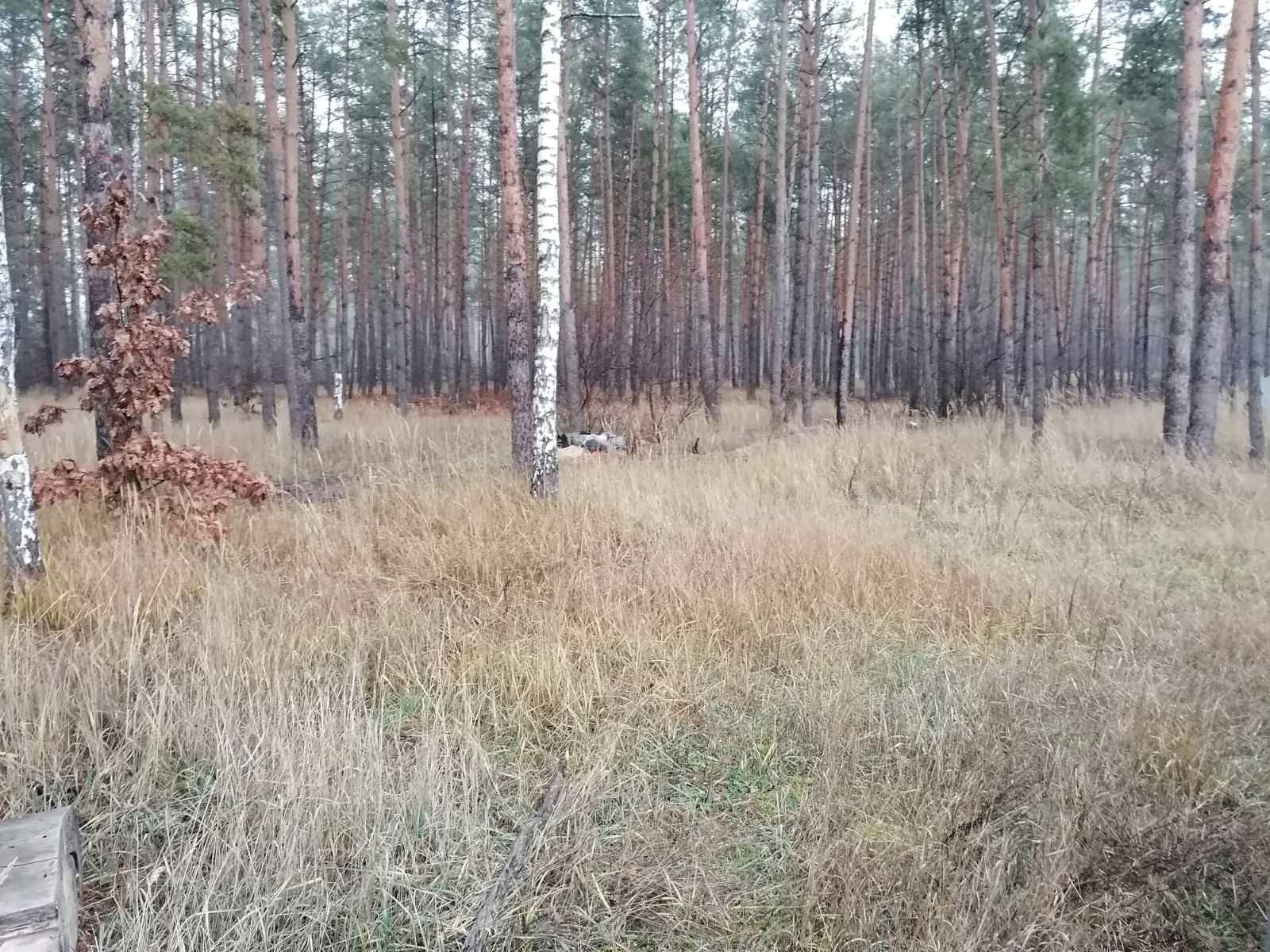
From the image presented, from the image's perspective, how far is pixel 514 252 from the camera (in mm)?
7020

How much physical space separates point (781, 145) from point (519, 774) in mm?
14087

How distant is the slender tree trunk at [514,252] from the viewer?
7000 millimetres

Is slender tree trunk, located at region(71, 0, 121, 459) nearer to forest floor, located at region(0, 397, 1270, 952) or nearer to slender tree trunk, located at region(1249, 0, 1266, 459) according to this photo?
forest floor, located at region(0, 397, 1270, 952)

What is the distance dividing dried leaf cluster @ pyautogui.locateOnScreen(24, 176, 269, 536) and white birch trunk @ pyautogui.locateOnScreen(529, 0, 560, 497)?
2.08 metres

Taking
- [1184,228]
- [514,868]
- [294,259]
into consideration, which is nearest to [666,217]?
[294,259]

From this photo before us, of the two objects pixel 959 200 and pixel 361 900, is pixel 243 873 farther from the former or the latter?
pixel 959 200

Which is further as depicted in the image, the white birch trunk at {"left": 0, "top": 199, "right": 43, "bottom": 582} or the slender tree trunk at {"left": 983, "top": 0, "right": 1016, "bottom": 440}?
the slender tree trunk at {"left": 983, "top": 0, "right": 1016, "bottom": 440}

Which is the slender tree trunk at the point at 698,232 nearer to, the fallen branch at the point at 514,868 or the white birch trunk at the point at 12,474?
the white birch trunk at the point at 12,474

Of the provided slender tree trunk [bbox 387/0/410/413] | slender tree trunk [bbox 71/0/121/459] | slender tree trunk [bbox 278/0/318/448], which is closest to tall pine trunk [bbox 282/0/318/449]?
slender tree trunk [bbox 278/0/318/448]

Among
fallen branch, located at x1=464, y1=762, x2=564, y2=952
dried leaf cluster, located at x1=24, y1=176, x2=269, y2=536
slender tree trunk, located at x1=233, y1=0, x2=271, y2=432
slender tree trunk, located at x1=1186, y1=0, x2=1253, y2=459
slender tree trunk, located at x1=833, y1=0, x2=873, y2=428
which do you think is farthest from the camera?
slender tree trunk, located at x1=833, y1=0, x2=873, y2=428

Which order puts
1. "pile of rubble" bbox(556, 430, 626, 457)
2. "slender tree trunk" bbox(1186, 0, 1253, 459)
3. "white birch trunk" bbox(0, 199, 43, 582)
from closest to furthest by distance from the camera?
"white birch trunk" bbox(0, 199, 43, 582) < "slender tree trunk" bbox(1186, 0, 1253, 459) < "pile of rubble" bbox(556, 430, 626, 457)

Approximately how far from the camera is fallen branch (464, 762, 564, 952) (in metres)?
2.04

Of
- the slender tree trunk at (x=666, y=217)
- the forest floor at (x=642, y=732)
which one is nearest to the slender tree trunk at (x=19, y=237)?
the slender tree trunk at (x=666, y=217)

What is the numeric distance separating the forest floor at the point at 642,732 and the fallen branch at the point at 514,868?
49 millimetres
